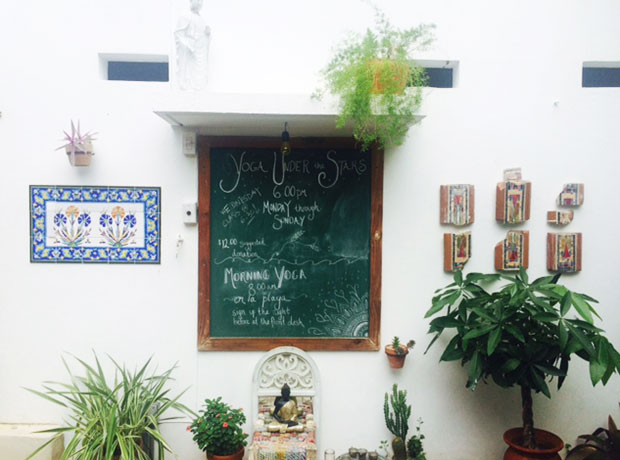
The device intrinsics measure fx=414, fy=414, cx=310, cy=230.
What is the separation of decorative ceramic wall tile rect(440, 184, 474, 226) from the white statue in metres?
1.89

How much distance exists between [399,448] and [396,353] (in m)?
0.66

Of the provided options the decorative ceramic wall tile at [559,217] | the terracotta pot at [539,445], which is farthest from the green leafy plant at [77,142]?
the terracotta pot at [539,445]

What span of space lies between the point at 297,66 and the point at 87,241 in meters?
2.02

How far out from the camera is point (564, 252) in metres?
3.07

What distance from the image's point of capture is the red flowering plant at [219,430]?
2736 mm

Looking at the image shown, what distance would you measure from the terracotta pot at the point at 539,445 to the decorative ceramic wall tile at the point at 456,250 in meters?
1.24

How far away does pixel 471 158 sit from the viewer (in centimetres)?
310

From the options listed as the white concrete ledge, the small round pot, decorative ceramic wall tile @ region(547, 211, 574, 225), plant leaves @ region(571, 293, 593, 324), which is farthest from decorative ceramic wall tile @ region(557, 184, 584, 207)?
the white concrete ledge

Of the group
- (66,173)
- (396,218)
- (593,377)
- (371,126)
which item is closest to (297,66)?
(371,126)

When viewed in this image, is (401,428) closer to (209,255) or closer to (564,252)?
(564,252)

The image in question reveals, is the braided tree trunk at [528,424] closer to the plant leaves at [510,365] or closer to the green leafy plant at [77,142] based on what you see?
the plant leaves at [510,365]

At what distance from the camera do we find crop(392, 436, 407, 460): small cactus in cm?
295

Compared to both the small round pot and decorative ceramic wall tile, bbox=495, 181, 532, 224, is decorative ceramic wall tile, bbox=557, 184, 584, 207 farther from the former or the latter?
the small round pot

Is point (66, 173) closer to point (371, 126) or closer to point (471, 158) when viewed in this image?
point (371, 126)
